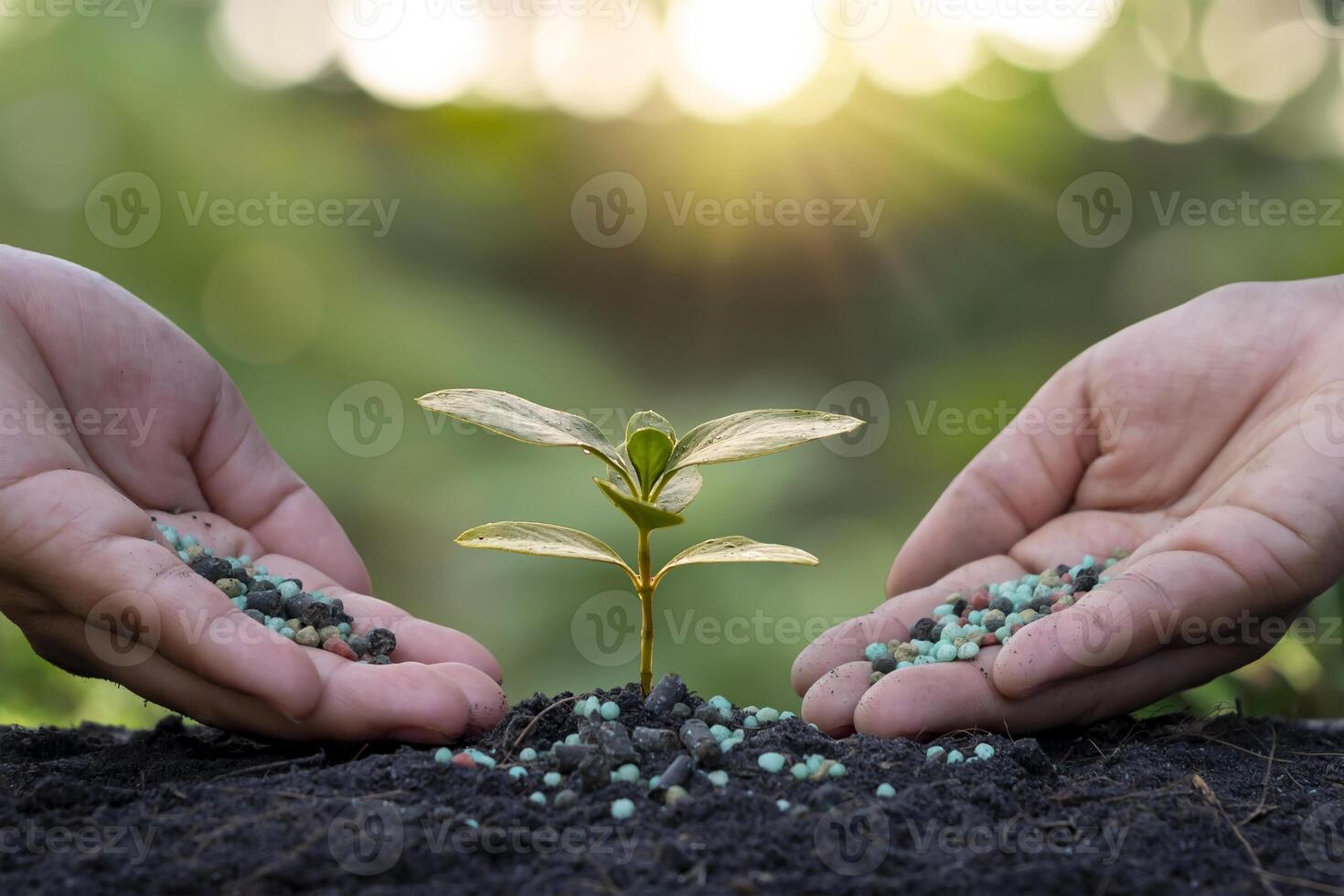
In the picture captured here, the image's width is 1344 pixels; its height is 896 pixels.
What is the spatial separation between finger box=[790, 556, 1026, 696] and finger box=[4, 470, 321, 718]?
2.51 ft

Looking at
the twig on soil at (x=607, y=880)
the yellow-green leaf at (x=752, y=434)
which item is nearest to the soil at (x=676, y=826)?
the twig on soil at (x=607, y=880)

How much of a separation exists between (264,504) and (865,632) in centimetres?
112

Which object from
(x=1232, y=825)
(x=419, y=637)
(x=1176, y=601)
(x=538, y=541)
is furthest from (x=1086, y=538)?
(x=419, y=637)

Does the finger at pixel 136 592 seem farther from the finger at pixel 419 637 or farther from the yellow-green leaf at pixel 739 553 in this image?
the yellow-green leaf at pixel 739 553

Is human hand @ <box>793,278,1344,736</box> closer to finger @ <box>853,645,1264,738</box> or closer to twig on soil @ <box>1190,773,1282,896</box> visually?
finger @ <box>853,645,1264,738</box>

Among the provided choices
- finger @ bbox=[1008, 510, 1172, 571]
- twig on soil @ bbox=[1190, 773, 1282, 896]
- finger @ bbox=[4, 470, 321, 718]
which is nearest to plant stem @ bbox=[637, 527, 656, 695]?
finger @ bbox=[4, 470, 321, 718]

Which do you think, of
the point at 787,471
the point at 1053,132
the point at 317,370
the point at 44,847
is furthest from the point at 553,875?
the point at 1053,132

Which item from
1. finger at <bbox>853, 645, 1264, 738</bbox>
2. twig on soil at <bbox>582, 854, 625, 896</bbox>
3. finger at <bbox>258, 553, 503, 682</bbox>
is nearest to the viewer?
twig on soil at <bbox>582, 854, 625, 896</bbox>

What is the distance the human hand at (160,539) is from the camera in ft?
3.71

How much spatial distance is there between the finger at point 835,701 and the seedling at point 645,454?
247 mm

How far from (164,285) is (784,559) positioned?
312 centimetres

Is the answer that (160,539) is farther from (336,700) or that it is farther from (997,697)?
(997,697)

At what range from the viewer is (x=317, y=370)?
11.7 feet

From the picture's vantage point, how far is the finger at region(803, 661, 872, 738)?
53.6 inches
